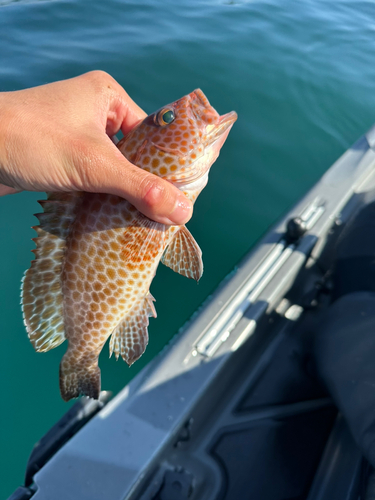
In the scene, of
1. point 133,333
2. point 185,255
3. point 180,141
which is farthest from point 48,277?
point 180,141

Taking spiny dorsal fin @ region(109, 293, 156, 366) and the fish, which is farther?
spiny dorsal fin @ region(109, 293, 156, 366)

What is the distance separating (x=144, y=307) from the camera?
2477mm

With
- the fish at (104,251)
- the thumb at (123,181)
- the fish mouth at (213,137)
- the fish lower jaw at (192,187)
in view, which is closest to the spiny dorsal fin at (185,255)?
the fish at (104,251)

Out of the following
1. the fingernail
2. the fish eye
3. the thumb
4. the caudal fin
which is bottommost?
the caudal fin

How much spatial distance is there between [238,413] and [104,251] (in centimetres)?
170

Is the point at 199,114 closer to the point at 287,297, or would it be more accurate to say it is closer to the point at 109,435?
the point at 287,297

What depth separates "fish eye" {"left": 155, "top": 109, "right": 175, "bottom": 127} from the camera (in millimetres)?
2297

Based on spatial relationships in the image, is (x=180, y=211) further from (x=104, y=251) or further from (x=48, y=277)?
(x=48, y=277)

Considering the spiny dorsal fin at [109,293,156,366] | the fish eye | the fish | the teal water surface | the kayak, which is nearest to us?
the kayak

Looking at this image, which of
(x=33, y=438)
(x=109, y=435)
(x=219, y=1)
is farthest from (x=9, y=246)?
(x=219, y=1)

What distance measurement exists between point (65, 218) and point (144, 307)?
85 centimetres

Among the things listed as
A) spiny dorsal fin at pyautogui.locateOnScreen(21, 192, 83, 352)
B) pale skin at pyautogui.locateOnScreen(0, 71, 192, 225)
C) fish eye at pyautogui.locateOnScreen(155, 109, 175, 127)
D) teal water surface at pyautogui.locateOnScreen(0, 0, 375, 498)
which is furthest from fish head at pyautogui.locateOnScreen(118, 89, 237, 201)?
teal water surface at pyautogui.locateOnScreen(0, 0, 375, 498)

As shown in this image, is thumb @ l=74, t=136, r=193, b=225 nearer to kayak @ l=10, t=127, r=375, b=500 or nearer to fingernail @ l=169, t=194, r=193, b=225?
fingernail @ l=169, t=194, r=193, b=225

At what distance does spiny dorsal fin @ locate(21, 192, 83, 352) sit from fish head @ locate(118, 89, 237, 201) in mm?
544
